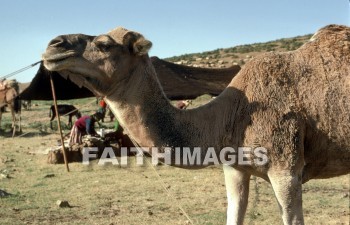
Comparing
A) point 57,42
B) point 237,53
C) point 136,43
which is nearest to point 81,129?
point 136,43

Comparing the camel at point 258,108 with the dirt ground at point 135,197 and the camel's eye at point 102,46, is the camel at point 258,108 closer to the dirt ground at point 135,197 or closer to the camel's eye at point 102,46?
the camel's eye at point 102,46

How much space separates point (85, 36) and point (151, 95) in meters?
0.67

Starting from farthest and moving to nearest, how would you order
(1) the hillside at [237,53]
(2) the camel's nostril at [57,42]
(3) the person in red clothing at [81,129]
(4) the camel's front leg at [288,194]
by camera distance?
(1) the hillside at [237,53]
(3) the person in red clothing at [81,129]
(4) the camel's front leg at [288,194]
(2) the camel's nostril at [57,42]

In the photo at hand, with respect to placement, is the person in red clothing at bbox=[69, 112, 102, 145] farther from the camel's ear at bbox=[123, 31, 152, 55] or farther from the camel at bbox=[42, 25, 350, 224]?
the camel's ear at bbox=[123, 31, 152, 55]

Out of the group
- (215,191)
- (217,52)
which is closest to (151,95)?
(215,191)

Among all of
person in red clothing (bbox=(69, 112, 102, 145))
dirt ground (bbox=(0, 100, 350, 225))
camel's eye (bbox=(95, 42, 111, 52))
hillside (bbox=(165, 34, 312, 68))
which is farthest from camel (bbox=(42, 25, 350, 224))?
hillside (bbox=(165, 34, 312, 68))

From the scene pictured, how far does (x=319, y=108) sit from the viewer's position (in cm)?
475

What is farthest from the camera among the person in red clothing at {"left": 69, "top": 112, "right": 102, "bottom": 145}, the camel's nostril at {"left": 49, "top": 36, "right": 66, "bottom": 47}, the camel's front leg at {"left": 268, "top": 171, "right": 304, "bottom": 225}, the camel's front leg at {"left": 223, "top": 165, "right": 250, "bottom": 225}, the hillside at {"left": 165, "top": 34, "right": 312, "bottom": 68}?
the hillside at {"left": 165, "top": 34, "right": 312, "bottom": 68}

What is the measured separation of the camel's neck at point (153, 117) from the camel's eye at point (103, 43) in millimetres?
284

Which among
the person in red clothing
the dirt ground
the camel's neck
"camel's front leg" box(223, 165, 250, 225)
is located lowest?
the dirt ground

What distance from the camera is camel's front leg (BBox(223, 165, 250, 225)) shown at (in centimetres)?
511

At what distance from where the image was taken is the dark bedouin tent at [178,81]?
1298 cm

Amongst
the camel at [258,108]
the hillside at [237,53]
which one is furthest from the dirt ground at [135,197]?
the hillside at [237,53]

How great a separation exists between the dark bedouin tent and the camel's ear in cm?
842
